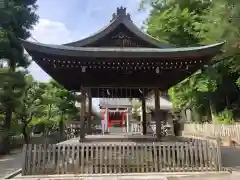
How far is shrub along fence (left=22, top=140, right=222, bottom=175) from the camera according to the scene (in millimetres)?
9258

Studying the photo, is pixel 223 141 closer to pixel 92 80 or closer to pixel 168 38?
pixel 168 38

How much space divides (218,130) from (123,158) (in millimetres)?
15340

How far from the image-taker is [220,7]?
64.4 feet

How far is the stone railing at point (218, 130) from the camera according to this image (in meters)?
19.4

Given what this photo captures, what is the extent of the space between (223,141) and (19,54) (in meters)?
16.6

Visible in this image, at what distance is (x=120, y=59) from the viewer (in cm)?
988

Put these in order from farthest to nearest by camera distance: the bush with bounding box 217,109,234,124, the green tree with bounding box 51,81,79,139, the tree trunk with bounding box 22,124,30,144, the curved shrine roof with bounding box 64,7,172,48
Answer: the green tree with bounding box 51,81,79,139 → the bush with bounding box 217,109,234,124 → the tree trunk with bounding box 22,124,30,144 → the curved shrine roof with bounding box 64,7,172,48

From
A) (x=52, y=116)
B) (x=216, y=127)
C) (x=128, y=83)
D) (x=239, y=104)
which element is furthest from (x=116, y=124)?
(x=128, y=83)

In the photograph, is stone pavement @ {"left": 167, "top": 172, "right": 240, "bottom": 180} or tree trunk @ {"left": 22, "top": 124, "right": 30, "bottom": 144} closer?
stone pavement @ {"left": 167, "top": 172, "right": 240, "bottom": 180}

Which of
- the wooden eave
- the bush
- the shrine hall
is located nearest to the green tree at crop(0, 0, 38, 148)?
the shrine hall

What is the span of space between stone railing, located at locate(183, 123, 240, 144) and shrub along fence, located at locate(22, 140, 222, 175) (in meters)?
10.7

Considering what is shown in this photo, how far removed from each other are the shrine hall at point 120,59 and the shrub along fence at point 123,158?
1724 millimetres

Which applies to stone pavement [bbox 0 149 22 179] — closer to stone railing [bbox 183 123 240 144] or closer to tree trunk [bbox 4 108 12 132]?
tree trunk [bbox 4 108 12 132]

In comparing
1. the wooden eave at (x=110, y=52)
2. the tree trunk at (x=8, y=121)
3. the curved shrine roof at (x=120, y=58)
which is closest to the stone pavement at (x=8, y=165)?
the tree trunk at (x=8, y=121)
